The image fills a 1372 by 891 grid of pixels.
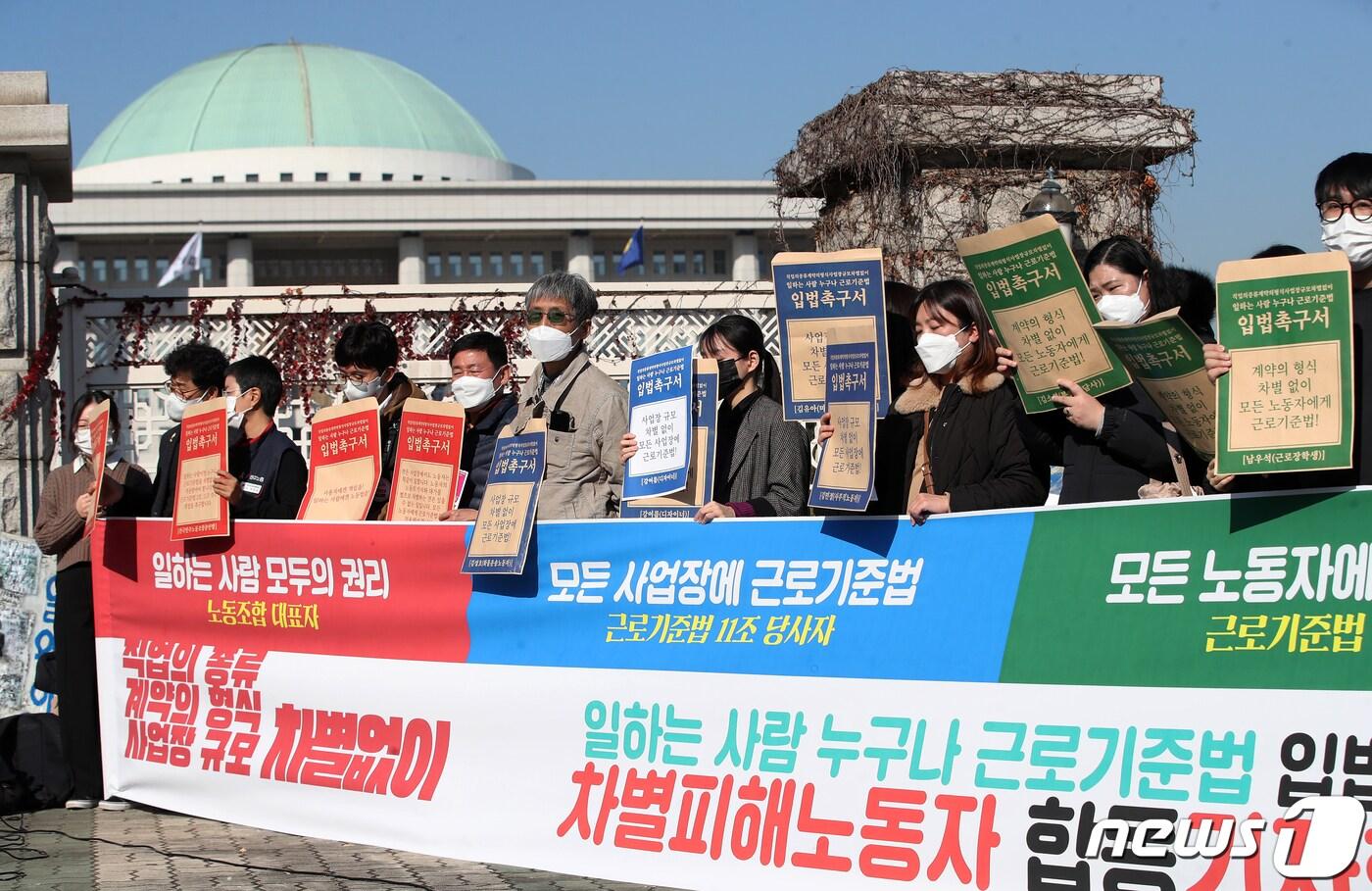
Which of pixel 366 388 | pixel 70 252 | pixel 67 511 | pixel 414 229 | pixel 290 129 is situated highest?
pixel 290 129

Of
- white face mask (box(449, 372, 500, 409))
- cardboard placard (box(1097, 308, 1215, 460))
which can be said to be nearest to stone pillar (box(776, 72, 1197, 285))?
white face mask (box(449, 372, 500, 409))

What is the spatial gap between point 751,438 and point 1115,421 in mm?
1493

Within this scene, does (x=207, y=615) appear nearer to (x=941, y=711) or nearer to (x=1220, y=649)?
(x=941, y=711)

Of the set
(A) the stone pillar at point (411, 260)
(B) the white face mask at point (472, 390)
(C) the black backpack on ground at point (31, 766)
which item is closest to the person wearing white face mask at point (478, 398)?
(B) the white face mask at point (472, 390)

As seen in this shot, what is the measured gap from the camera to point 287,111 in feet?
271

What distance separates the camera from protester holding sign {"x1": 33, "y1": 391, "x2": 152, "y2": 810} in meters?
7.67

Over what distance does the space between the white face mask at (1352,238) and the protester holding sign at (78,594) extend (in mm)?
5292

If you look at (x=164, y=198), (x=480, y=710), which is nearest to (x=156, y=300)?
(x=480, y=710)

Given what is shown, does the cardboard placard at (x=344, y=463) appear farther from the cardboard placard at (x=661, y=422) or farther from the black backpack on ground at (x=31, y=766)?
the black backpack on ground at (x=31, y=766)

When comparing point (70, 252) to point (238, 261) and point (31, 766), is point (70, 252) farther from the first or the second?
point (31, 766)

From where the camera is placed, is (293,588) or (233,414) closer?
(293,588)

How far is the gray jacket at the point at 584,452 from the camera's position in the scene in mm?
6379

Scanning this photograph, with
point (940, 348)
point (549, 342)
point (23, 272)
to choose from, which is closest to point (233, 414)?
point (549, 342)

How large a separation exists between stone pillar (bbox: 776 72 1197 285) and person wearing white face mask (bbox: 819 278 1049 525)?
270 inches
